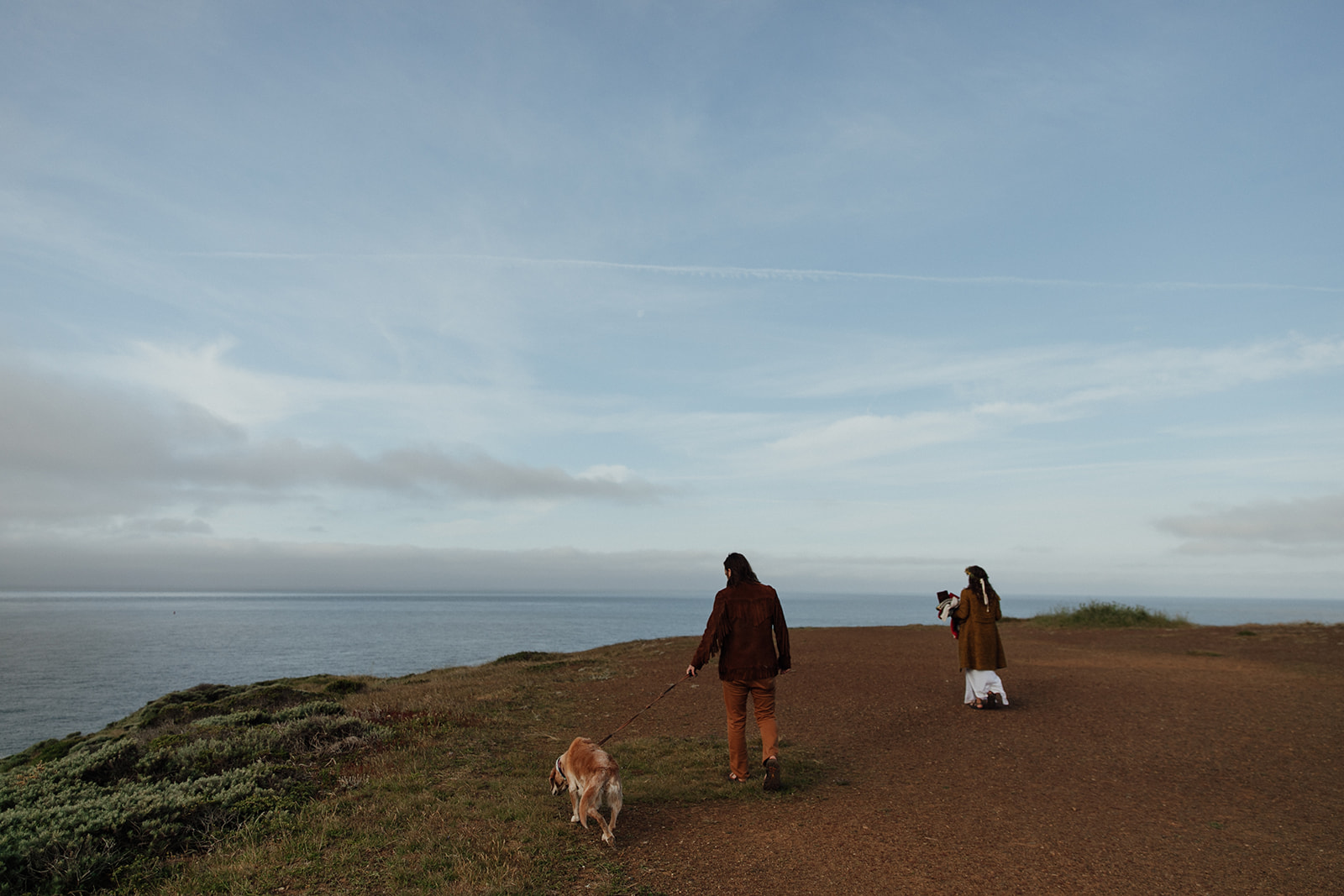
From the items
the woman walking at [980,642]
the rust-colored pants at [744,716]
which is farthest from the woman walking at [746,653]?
the woman walking at [980,642]

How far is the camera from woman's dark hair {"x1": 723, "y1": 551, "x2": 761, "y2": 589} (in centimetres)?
747

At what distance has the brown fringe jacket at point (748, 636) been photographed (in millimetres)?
7246

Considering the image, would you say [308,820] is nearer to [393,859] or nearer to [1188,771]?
[393,859]

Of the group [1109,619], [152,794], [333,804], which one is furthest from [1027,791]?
[1109,619]

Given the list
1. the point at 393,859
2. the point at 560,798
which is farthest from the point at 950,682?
the point at 393,859

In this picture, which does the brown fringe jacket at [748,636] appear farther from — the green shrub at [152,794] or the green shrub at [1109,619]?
the green shrub at [1109,619]

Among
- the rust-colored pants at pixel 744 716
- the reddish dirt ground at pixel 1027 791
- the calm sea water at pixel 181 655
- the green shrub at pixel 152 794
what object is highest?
the rust-colored pants at pixel 744 716

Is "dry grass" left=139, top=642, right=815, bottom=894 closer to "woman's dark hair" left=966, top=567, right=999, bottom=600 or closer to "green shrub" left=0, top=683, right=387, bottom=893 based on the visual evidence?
"green shrub" left=0, top=683, right=387, bottom=893

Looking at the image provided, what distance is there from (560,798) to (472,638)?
5617cm

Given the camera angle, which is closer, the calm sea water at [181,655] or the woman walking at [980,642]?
the woman walking at [980,642]

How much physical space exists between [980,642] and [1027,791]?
13.8 ft

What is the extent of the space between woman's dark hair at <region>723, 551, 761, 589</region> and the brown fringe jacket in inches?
4.9

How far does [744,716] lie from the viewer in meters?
7.36

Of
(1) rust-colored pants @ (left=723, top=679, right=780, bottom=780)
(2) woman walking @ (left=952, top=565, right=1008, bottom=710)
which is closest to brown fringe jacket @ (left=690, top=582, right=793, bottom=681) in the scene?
(1) rust-colored pants @ (left=723, top=679, right=780, bottom=780)
